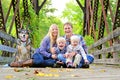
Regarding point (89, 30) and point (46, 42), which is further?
point (89, 30)

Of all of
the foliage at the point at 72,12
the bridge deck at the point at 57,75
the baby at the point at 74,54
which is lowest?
the bridge deck at the point at 57,75

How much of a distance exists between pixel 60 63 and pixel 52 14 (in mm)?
38203

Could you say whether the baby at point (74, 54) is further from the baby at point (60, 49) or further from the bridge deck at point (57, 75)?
the bridge deck at point (57, 75)

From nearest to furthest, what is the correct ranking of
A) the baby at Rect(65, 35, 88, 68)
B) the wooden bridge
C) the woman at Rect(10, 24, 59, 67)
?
1. the wooden bridge
2. the baby at Rect(65, 35, 88, 68)
3. the woman at Rect(10, 24, 59, 67)

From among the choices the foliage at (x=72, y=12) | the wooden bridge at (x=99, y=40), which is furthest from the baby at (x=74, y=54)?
the foliage at (x=72, y=12)

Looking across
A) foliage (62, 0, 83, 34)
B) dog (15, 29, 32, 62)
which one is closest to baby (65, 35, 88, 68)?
dog (15, 29, 32, 62)

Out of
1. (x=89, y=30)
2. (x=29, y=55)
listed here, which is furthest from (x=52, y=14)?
(x=29, y=55)

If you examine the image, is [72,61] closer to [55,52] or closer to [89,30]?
[55,52]

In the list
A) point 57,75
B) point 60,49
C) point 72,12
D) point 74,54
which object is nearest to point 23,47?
point 60,49

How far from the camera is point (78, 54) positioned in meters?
7.15

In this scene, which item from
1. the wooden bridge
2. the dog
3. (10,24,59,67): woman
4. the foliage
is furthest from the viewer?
the foliage

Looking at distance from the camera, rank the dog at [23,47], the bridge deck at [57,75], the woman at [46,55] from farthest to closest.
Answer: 1. the dog at [23,47]
2. the woman at [46,55]
3. the bridge deck at [57,75]

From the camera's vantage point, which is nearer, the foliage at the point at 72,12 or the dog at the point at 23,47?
the dog at the point at 23,47

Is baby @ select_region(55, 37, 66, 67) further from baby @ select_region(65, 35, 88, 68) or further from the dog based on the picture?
the dog
